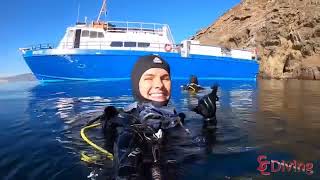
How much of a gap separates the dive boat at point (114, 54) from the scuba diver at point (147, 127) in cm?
1743

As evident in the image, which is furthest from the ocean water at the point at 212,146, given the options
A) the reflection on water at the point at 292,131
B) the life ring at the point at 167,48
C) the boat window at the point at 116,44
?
the life ring at the point at 167,48

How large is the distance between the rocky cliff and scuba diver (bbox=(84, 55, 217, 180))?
108 feet

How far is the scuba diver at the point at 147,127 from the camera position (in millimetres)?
3033

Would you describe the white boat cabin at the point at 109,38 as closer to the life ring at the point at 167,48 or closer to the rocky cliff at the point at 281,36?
the life ring at the point at 167,48

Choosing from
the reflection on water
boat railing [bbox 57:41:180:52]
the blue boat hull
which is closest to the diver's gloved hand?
the reflection on water

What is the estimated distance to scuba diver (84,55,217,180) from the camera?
303cm

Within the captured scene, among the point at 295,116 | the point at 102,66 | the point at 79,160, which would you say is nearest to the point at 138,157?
the point at 79,160

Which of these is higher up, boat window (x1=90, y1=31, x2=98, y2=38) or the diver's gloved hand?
boat window (x1=90, y1=31, x2=98, y2=38)

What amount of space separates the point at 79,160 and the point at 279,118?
4589 millimetres

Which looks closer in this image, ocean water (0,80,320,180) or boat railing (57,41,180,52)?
ocean water (0,80,320,180)

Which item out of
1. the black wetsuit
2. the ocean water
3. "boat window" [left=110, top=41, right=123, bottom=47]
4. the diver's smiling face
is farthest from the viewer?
"boat window" [left=110, top=41, right=123, bottom=47]

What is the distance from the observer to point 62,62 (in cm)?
2233

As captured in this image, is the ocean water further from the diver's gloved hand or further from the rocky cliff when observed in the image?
the rocky cliff

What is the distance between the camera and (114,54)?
22.4 meters
